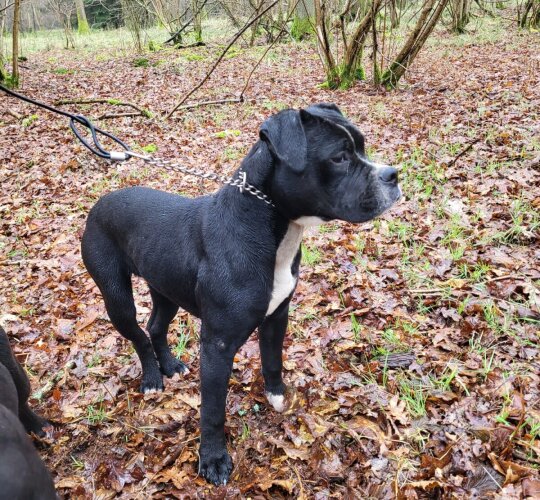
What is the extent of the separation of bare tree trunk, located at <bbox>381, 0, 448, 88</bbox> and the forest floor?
2.62 m

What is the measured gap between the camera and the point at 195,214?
2768 millimetres

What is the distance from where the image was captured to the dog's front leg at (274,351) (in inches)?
116

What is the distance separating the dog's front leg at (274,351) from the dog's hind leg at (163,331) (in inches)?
34.9

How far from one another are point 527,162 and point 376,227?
7.96ft

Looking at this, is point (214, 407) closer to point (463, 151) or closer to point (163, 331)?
point (163, 331)

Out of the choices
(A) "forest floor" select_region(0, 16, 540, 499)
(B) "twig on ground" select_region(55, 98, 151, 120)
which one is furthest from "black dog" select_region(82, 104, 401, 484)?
(B) "twig on ground" select_region(55, 98, 151, 120)

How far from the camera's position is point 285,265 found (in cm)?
257

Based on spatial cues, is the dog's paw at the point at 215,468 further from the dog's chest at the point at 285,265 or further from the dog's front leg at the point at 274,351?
the dog's chest at the point at 285,265

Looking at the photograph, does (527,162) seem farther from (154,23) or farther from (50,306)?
(154,23)

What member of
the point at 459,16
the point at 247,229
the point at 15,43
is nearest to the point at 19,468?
the point at 247,229

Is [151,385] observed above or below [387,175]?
below

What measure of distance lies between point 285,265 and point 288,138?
29.5 inches

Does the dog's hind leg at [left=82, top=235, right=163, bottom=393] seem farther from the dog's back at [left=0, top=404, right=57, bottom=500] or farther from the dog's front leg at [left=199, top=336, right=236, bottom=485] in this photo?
the dog's back at [left=0, top=404, right=57, bottom=500]

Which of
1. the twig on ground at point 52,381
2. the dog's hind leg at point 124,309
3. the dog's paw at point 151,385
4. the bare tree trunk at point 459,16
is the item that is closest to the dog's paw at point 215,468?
the dog's paw at point 151,385
